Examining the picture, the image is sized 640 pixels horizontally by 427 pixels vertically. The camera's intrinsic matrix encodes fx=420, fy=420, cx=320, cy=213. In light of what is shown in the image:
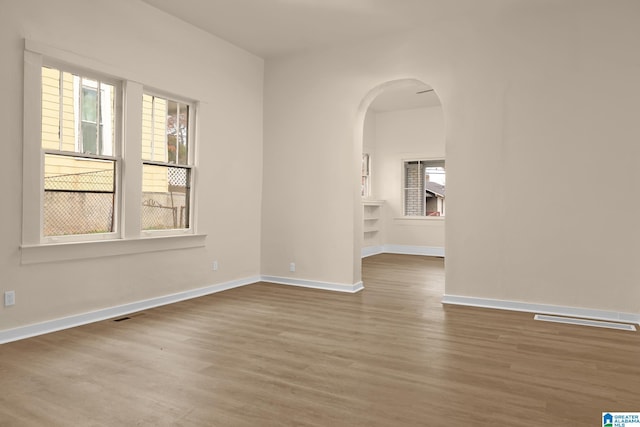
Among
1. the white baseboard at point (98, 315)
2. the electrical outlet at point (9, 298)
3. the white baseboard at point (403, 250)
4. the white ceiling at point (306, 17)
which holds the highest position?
the white ceiling at point (306, 17)

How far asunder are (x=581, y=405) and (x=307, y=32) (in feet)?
15.3

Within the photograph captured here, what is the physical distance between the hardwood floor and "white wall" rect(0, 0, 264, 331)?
43 cm

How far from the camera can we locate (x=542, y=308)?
14.4 ft

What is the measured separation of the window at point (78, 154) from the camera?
372 centimetres

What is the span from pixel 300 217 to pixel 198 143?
168 centimetres

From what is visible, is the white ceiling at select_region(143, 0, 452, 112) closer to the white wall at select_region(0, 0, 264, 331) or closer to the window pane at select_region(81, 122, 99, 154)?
the white wall at select_region(0, 0, 264, 331)

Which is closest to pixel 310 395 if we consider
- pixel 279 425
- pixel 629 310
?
pixel 279 425

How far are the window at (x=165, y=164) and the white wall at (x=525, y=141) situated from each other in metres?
1.89

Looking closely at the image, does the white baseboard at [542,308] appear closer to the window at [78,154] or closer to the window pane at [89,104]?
the window at [78,154]

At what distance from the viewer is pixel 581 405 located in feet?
7.63

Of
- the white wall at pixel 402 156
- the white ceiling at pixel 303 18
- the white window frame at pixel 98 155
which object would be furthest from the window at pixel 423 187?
the white window frame at pixel 98 155

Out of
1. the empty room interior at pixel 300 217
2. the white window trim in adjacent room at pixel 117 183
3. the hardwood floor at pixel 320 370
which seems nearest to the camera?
the hardwood floor at pixel 320 370

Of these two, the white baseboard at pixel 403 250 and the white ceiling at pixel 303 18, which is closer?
the white ceiling at pixel 303 18

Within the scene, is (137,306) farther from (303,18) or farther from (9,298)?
(303,18)
